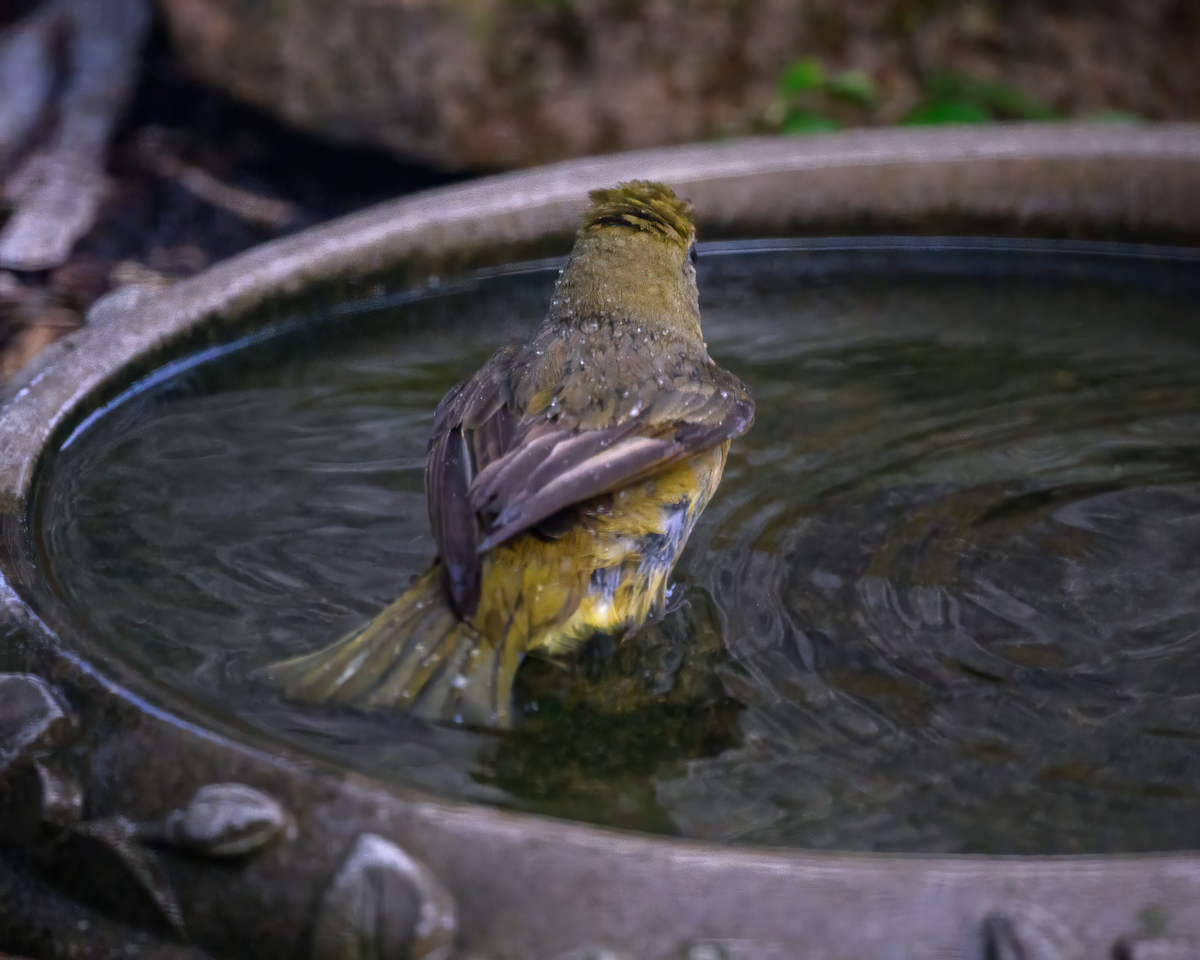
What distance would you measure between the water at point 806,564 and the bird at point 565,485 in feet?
0.25

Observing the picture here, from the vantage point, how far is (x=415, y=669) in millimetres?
2340

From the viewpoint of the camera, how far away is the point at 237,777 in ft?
6.07

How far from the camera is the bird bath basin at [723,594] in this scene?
5.67ft

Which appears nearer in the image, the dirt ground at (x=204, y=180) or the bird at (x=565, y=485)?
the bird at (x=565, y=485)

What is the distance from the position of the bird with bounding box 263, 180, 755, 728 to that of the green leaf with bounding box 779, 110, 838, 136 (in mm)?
2945

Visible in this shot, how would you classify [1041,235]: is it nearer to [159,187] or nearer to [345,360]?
[345,360]

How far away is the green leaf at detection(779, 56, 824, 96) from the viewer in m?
6.09

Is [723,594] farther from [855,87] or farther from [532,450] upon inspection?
[855,87]

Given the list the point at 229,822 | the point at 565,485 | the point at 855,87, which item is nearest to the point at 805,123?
the point at 855,87

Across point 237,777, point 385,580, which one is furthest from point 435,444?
point 237,777

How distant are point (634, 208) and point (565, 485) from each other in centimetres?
108

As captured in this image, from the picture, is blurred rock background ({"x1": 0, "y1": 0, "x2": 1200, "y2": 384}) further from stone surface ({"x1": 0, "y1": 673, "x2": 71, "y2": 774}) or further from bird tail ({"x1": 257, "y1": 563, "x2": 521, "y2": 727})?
stone surface ({"x1": 0, "y1": 673, "x2": 71, "y2": 774})

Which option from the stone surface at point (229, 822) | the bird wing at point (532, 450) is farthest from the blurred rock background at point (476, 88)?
the stone surface at point (229, 822)

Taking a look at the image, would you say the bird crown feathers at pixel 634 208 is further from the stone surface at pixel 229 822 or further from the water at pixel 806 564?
the stone surface at pixel 229 822
